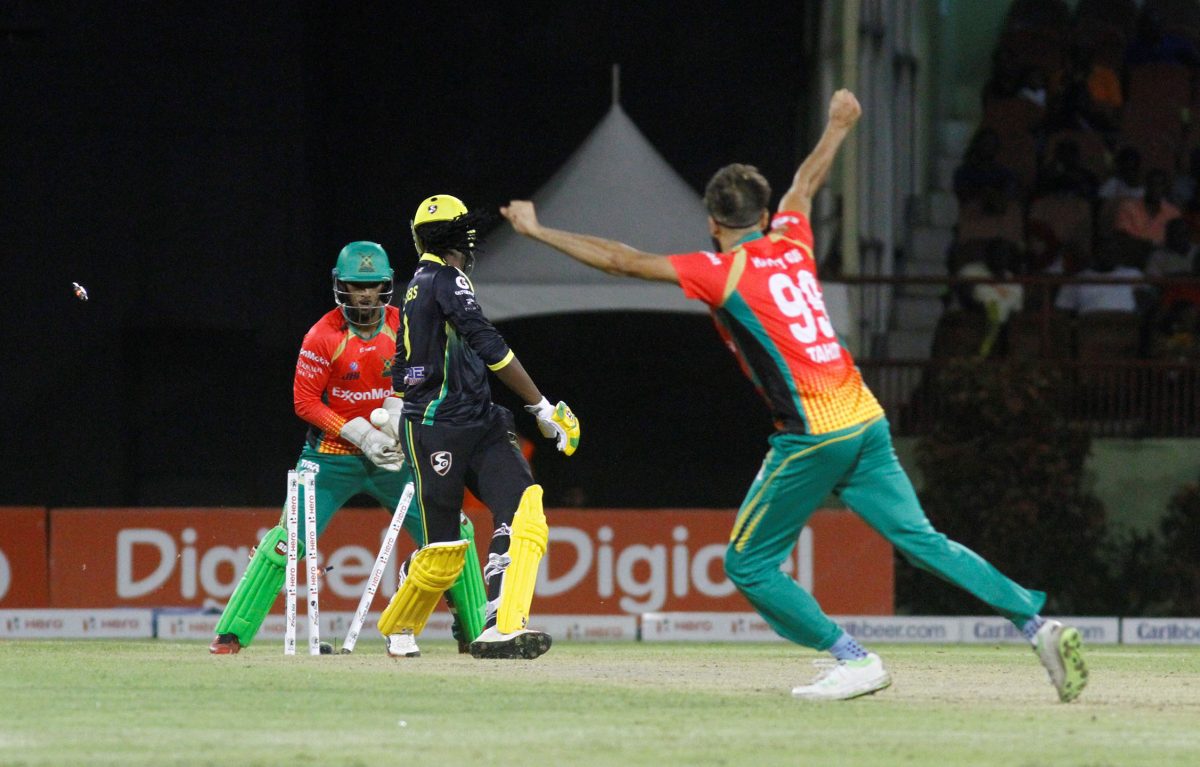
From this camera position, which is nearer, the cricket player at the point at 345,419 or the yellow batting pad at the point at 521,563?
the yellow batting pad at the point at 521,563

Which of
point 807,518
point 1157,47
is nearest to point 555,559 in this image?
point 807,518

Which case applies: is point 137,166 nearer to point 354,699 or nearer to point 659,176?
point 659,176

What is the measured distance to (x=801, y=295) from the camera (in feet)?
26.6

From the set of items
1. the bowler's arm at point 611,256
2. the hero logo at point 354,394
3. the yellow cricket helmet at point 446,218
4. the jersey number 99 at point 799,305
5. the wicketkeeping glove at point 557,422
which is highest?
the yellow cricket helmet at point 446,218

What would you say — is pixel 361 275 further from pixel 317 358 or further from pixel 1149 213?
pixel 1149 213

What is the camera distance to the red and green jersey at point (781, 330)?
8016 millimetres

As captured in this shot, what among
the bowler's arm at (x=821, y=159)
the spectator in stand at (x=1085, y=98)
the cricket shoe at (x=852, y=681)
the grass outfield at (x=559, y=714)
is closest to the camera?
the grass outfield at (x=559, y=714)

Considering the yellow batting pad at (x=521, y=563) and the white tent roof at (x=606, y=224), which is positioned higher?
the white tent roof at (x=606, y=224)

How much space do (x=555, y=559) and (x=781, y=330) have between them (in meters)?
7.70

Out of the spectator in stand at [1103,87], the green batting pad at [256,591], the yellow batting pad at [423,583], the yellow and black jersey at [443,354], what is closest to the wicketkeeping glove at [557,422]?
the yellow and black jersey at [443,354]

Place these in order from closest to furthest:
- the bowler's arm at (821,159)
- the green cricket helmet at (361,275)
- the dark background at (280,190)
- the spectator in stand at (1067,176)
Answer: the bowler's arm at (821,159)
the green cricket helmet at (361,275)
the dark background at (280,190)
the spectator in stand at (1067,176)

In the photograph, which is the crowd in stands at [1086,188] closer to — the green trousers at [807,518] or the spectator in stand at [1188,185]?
the spectator in stand at [1188,185]

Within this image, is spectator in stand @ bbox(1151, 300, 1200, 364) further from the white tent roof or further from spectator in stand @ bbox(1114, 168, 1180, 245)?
the white tent roof

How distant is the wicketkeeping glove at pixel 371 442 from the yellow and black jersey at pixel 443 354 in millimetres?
827
